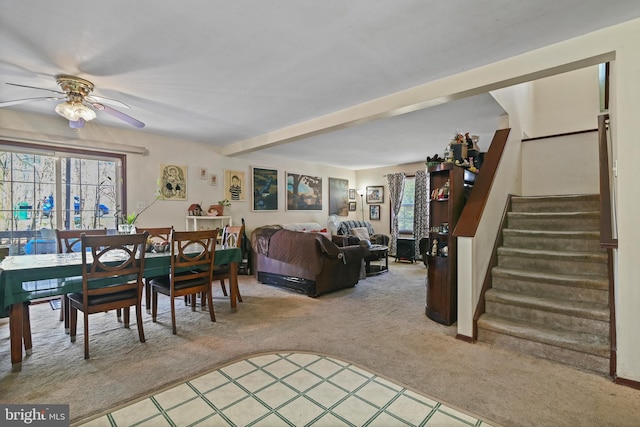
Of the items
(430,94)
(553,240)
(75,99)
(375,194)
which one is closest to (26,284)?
(75,99)

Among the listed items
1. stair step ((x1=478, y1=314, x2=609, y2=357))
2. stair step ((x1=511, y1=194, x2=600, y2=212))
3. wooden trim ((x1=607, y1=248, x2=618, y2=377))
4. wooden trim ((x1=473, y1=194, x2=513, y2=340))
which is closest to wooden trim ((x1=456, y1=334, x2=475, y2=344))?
wooden trim ((x1=473, y1=194, x2=513, y2=340))

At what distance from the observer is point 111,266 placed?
264 cm

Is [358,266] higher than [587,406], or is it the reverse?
[358,266]

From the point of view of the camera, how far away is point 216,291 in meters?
4.41

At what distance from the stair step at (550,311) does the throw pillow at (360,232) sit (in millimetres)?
4369

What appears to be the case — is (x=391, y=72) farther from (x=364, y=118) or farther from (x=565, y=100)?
(x=565, y=100)

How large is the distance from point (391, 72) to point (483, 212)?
158 centimetres

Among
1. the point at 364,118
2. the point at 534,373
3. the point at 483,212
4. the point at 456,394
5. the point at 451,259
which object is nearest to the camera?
the point at 456,394

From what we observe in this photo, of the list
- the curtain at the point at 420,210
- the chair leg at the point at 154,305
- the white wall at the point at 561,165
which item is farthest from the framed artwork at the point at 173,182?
the white wall at the point at 561,165

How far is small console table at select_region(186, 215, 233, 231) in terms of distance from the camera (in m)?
5.29

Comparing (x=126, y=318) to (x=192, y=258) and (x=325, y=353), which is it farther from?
(x=325, y=353)

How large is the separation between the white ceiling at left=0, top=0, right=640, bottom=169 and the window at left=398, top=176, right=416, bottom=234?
412 cm

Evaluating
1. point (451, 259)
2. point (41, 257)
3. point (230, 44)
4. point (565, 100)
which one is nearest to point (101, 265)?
point (41, 257)

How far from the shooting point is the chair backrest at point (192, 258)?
2898 mm
